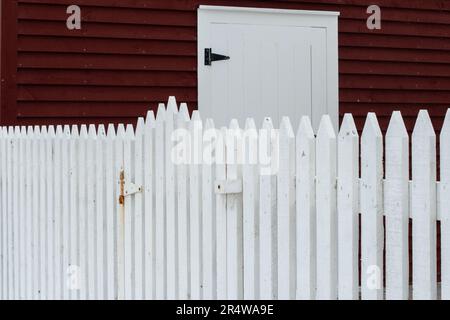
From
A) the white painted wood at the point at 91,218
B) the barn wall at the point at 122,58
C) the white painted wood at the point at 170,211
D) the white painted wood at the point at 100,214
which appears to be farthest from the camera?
the barn wall at the point at 122,58

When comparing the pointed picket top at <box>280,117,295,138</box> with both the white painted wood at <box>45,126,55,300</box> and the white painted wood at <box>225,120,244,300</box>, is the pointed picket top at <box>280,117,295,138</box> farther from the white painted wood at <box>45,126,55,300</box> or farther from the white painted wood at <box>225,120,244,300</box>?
the white painted wood at <box>45,126,55,300</box>

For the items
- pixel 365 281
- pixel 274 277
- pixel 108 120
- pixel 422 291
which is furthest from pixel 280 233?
pixel 108 120

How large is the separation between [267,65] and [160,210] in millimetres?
4433

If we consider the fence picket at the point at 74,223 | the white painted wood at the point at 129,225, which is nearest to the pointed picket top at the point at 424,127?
the white painted wood at the point at 129,225

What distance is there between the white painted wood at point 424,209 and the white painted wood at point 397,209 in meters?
0.05

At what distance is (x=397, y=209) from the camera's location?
9.64ft

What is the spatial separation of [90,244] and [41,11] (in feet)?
11.1

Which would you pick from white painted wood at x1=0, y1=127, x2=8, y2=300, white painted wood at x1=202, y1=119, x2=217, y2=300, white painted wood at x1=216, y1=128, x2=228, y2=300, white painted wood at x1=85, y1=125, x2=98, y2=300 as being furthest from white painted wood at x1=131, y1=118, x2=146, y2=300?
white painted wood at x1=0, y1=127, x2=8, y2=300

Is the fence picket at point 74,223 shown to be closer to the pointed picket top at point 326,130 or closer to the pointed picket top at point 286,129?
the pointed picket top at point 286,129

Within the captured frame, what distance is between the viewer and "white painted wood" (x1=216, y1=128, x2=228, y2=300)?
152 inches

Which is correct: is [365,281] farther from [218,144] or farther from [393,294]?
[218,144]

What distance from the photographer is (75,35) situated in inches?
317

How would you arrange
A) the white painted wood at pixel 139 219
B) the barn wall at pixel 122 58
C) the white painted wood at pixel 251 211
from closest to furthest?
the white painted wood at pixel 251 211
the white painted wood at pixel 139 219
the barn wall at pixel 122 58

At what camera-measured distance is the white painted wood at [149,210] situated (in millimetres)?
4512
